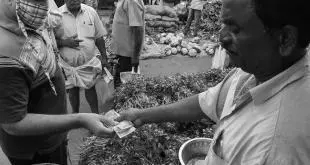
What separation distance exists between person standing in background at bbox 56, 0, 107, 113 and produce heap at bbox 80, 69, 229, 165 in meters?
1.05

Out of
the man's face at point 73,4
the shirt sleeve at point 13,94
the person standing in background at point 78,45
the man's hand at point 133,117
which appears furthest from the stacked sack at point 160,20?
the shirt sleeve at point 13,94

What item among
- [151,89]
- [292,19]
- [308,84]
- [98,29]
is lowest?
[151,89]

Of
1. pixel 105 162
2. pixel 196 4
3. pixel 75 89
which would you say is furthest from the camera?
pixel 196 4

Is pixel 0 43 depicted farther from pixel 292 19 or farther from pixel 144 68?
pixel 144 68

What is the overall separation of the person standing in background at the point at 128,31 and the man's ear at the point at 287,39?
4.34 m

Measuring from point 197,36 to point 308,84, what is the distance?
30.7 feet

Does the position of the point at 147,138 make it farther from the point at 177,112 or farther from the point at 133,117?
the point at 177,112

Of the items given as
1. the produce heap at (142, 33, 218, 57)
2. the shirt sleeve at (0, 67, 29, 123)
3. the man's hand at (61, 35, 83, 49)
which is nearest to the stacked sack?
the produce heap at (142, 33, 218, 57)

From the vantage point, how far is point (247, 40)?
1.23 metres

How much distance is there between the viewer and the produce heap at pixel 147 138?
8.80 ft

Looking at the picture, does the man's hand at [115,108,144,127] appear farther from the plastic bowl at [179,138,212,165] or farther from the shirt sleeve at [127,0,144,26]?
the shirt sleeve at [127,0,144,26]

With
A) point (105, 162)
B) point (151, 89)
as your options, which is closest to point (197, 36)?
point (151, 89)

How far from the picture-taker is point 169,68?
26.1 ft

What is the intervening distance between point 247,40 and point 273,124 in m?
0.34
